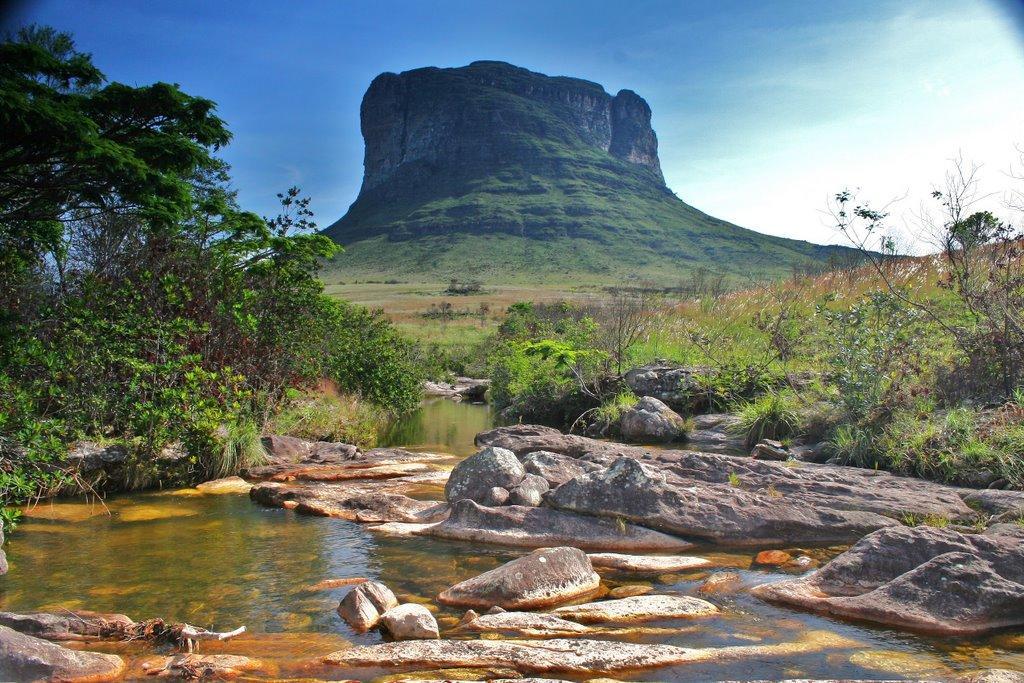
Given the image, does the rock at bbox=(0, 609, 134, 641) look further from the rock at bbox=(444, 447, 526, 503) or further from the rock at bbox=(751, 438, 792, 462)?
the rock at bbox=(751, 438, 792, 462)

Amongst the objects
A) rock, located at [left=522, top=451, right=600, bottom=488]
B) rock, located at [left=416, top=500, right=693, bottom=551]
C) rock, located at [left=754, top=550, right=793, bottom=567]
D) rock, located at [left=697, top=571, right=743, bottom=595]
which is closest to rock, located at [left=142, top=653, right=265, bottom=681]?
rock, located at [left=416, top=500, right=693, bottom=551]

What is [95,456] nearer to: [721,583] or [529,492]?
[529,492]

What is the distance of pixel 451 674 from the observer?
15.0ft

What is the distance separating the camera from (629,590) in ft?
20.9

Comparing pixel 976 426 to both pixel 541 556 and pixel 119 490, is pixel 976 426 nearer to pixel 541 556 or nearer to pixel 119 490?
pixel 541 556

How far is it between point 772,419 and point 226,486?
9.87 m

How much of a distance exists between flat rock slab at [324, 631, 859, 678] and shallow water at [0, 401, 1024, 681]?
13 cm

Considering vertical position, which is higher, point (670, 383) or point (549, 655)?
point (670, 383)

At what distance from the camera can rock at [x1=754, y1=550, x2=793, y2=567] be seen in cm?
716

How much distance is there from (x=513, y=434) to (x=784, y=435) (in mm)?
5137

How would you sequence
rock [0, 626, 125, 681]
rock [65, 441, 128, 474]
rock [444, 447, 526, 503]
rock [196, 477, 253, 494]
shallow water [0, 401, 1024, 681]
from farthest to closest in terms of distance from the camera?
rock [196, 477, 253, 494] → rock [65, 441, 128, 474] → rock [444, 447, 526, 503] → shallow water [0, 401, 1024, 681] → rock [0, 626, 125, 681]

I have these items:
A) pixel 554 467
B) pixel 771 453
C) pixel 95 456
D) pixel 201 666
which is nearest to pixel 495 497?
pixel 554 467

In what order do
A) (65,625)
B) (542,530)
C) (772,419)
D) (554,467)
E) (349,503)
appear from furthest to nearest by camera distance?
(772,419), (554,467), (349,503), (542,530), (65,625)

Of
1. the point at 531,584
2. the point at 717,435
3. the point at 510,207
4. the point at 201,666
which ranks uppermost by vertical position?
the point at 510,207
